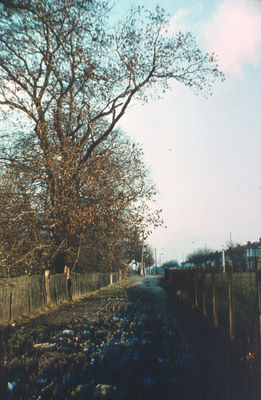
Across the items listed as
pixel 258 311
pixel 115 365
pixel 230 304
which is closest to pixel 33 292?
pixel 230 304

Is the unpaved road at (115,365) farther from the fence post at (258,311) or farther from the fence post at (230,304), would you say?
the fence post at (258,311)

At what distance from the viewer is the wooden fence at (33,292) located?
39.3 feet

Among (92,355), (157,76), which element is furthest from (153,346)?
(157,76)

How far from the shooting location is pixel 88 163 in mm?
14938

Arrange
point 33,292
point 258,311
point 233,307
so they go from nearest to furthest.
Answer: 1. point 258,311
2. point 233,307
3. point 33,292

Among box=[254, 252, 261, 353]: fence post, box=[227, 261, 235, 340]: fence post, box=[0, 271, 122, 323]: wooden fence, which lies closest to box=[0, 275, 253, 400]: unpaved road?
box=[227, 261, 235, 340]: fence post

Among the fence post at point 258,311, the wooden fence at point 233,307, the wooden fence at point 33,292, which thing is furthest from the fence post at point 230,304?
the wooden fence at point 33,292

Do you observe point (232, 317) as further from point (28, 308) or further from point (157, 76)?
point (157, 76)

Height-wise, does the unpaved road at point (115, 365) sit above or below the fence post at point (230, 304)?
below

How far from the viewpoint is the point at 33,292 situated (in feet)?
47.2

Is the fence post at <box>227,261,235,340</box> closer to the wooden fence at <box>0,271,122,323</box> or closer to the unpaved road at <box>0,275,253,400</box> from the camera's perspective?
the unpaved road at <box>0,275,253,400</box>

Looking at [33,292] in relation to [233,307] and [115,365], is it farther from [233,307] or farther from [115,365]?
[115,365]

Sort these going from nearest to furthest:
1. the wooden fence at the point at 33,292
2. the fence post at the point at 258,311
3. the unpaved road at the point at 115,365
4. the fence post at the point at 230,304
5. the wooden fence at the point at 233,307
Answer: the unpaved road at the point at 115,365
the fence post at the point at 258,311
the wooden fence at the point at 233,307
the fence post at the point at 230,304
the wooden fence at the point at 33,292

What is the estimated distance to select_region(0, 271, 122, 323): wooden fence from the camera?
1198cm
